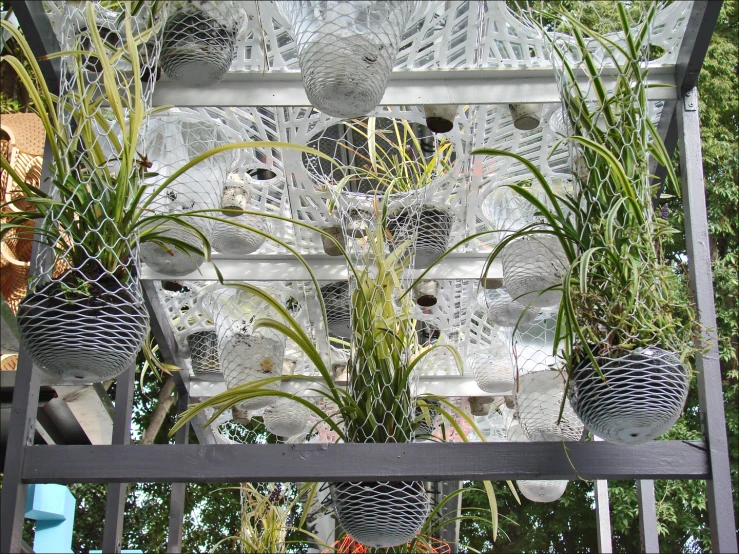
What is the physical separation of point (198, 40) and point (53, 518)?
2.69 m

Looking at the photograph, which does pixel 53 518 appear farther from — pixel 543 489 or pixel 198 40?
pixel 198 40

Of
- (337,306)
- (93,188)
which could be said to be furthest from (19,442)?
(337,306)

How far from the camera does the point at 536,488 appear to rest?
3658mm

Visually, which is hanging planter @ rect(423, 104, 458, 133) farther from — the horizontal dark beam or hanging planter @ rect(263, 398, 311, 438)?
hanging planter @ rect(263, 398, 311, 438)

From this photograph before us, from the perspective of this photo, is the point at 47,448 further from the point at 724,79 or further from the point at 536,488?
the point at 724,79

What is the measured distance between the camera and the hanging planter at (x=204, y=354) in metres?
3.52

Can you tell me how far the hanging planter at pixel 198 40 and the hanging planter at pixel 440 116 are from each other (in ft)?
1.97

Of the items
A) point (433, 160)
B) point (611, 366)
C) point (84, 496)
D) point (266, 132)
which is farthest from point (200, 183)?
point (84, 496)

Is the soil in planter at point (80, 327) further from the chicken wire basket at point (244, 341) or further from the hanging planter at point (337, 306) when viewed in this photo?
the hanging planter at point (337, 306)

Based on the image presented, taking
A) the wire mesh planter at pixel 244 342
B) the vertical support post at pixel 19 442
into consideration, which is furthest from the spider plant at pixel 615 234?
the wire mesh planter at pixel 244 342

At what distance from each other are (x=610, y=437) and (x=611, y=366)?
16 cm

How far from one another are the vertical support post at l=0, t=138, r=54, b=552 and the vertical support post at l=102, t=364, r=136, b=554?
63 cm

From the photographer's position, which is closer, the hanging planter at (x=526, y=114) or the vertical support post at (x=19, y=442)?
the vertical support post at (x=19, y=442)

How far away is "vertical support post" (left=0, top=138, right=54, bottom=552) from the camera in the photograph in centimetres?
203
